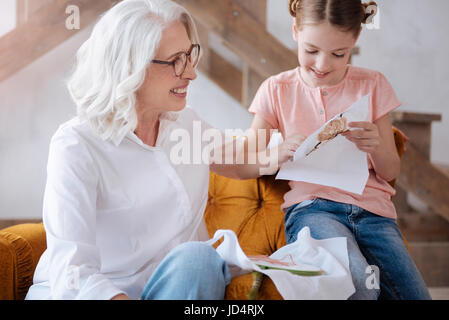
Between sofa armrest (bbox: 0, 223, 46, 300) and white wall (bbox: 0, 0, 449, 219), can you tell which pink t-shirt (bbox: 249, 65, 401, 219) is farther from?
white wall (bbox: 0, 0, 449, 219)

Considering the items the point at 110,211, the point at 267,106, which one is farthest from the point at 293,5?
the point at 110,211

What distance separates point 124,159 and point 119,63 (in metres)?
0.25

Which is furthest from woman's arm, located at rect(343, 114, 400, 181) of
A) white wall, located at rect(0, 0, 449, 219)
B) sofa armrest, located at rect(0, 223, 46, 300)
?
white wall, located at rect(0, 0, 449, 219)

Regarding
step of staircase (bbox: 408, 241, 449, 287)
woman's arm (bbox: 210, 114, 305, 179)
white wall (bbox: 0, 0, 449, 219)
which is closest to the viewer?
woman's arm (bbox: 210, 114, 305, 179)

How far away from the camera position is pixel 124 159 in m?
1.12

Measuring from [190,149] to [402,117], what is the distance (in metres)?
1.36

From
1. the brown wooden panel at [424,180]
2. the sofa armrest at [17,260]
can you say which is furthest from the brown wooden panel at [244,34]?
the sofa armrest at [17,260]

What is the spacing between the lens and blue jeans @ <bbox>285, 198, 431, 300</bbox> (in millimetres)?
1147

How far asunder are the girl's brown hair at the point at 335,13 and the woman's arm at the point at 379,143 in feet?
0.94

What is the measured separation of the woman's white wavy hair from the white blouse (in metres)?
0.04

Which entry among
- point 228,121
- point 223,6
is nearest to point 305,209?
point 223,6

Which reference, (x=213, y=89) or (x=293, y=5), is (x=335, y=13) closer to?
(x=293, y=5)

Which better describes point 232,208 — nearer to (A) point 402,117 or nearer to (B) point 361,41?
Result: (A) point 402,117

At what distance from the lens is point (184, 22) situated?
1.18m
